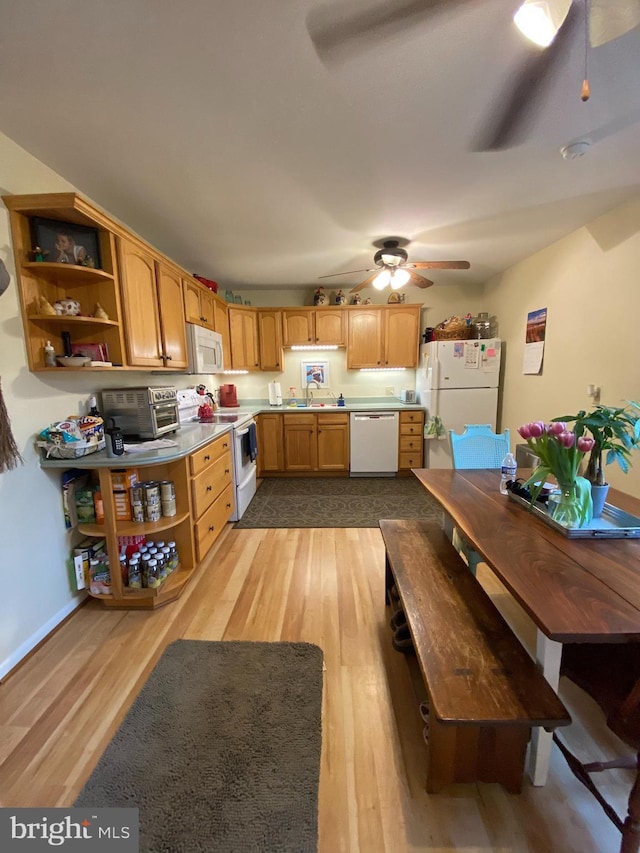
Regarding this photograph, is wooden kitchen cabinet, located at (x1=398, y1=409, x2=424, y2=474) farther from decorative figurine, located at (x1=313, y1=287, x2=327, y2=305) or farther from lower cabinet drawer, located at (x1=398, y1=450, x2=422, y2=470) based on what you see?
decorative figurine, located at (x1=313, y1=287, x2=327, y2=305)

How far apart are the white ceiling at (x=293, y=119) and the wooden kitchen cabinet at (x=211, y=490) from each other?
1.64 metres

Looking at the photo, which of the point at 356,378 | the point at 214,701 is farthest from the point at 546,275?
the point at 214,701

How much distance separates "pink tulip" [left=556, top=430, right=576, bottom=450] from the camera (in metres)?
1.21

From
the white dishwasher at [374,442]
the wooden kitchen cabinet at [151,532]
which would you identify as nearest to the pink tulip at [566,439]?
the wooden kitchen cabinet at [151,532]

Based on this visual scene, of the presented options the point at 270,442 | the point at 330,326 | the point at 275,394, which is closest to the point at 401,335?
the point at 330,326

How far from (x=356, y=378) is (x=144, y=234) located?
2839mm

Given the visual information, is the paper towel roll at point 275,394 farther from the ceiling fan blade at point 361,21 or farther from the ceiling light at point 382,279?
the ceiling fan blade at point 361,21

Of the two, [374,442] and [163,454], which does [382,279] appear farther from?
[163,454]

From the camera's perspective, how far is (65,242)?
1.69m

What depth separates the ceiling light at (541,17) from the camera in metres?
0.82

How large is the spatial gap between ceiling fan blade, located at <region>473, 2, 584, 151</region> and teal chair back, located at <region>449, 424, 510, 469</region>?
1.57 m

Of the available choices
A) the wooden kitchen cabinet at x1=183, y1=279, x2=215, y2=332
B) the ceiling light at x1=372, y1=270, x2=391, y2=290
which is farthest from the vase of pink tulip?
the wooden kitchen cabinet at x1=183, y1=279, x2=215, y2=332

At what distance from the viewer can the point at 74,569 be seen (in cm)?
190

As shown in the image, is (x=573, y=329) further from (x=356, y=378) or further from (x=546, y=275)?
(x=356, y=378)
